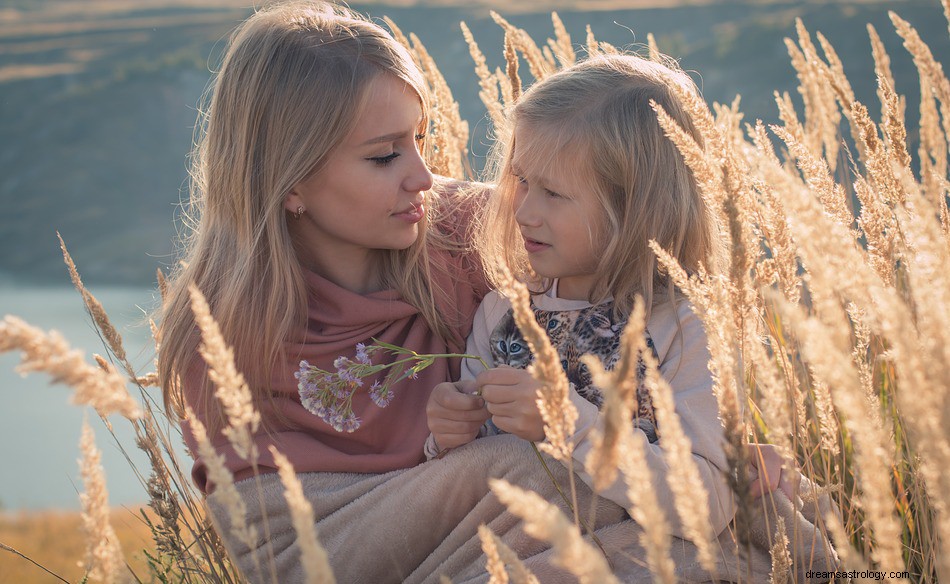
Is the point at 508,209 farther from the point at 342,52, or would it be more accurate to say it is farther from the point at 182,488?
the point at 182,488

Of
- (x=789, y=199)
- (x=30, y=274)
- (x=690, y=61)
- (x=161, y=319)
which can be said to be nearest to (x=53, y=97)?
(x=30, y=274)

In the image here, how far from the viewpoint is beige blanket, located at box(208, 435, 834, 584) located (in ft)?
5.63

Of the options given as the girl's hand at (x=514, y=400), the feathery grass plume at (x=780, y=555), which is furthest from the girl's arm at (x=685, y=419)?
the feathery grass plume at (x=780, y=555)

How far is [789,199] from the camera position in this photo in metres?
0.85

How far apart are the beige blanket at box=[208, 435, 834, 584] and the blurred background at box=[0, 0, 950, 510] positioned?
36.8 feet

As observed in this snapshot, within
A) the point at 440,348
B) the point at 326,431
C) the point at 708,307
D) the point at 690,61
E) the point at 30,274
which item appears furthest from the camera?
the point at 30,274

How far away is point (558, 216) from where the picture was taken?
193 cm

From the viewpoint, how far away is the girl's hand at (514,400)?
1525 millimetres

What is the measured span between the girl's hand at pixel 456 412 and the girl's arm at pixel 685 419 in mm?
202

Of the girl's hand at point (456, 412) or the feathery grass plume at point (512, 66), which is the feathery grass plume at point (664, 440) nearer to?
the girl's hand at point (456, 412)

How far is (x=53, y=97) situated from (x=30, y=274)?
235 inches

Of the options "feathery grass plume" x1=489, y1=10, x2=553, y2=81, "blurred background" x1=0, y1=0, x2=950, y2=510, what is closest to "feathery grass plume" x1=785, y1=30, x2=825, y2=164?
"feathery grass plume" x1=489, y1=10, x2=553, y2=81

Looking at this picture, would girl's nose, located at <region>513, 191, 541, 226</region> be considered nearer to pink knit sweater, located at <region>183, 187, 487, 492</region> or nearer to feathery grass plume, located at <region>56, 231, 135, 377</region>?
pink knit sweater, located at <region>183, 187, 487, 492</region>

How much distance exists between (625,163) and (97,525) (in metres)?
1.37
